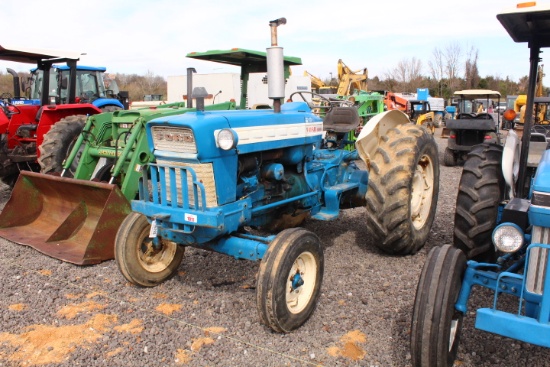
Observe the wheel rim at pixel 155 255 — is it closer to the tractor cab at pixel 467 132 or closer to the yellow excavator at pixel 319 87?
the tractor cab at pixel 467 132

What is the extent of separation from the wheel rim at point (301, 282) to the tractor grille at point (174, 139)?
3.58 ft

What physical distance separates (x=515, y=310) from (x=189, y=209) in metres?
2.45

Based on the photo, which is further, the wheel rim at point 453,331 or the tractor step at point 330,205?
the tractor step at point 330,205

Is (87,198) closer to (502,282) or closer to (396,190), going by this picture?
(396,190)

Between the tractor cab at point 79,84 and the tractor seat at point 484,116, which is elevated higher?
the tractor cab at point 79,84

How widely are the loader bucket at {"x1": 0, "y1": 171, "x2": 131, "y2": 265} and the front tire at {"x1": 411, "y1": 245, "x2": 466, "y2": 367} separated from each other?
3007mm

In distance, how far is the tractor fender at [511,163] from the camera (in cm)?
350

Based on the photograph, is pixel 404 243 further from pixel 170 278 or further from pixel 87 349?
pixel 87 349

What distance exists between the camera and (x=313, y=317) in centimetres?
346

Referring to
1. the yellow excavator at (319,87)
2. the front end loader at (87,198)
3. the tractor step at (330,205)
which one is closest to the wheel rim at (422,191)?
the tractor step at (330,205)

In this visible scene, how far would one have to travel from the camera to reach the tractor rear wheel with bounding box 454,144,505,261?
3643 mm

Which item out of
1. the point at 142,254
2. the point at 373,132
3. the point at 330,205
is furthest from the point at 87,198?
the point at 373,132

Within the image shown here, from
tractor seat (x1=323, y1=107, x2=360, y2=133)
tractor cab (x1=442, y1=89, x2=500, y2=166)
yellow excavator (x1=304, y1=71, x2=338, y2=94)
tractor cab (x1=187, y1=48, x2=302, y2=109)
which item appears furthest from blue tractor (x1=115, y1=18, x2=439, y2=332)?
yellow excavator (x1=304, y1=71, x2=338, y2=94)

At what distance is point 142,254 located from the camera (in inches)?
158
